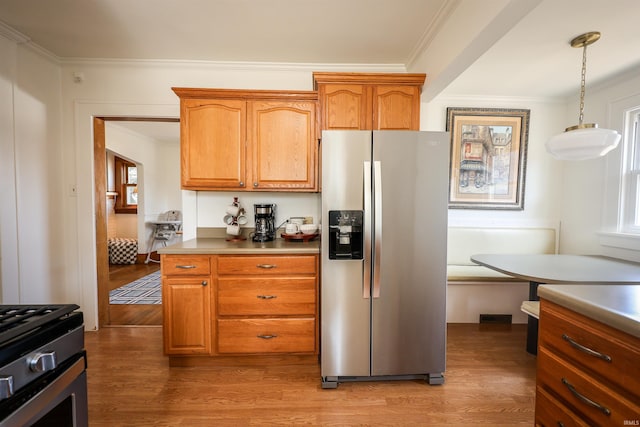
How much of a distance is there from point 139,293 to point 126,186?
336cm

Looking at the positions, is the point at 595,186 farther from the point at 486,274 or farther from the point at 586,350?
the point at 586,350

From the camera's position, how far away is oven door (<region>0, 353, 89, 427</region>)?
679 mm

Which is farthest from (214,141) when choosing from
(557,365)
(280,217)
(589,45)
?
(589,45)

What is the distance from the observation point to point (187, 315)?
6.46 feet

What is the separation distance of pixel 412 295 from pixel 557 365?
0.87m

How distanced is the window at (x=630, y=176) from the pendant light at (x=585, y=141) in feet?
3.58

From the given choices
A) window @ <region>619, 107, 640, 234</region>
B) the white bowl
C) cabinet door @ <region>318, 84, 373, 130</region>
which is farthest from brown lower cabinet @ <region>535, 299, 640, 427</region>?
window @ <region>619, 107, 640, 234</region>

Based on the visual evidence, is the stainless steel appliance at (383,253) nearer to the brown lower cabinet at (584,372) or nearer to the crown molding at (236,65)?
the brown lower cabinet at (584,372)

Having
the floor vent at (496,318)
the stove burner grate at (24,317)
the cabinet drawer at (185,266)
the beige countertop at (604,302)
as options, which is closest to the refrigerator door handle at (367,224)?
the beige countertop at (604,302)

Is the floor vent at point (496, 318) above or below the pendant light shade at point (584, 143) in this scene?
below

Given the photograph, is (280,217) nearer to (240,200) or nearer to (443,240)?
(240,200)

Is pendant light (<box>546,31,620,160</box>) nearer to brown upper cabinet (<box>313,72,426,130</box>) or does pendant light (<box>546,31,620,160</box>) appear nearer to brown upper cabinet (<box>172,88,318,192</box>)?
brown upper cabinet (<box>313,72,426,130</box>)

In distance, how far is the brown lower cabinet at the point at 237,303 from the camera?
1.96 metres

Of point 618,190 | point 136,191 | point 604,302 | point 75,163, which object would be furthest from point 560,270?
point 136,191
